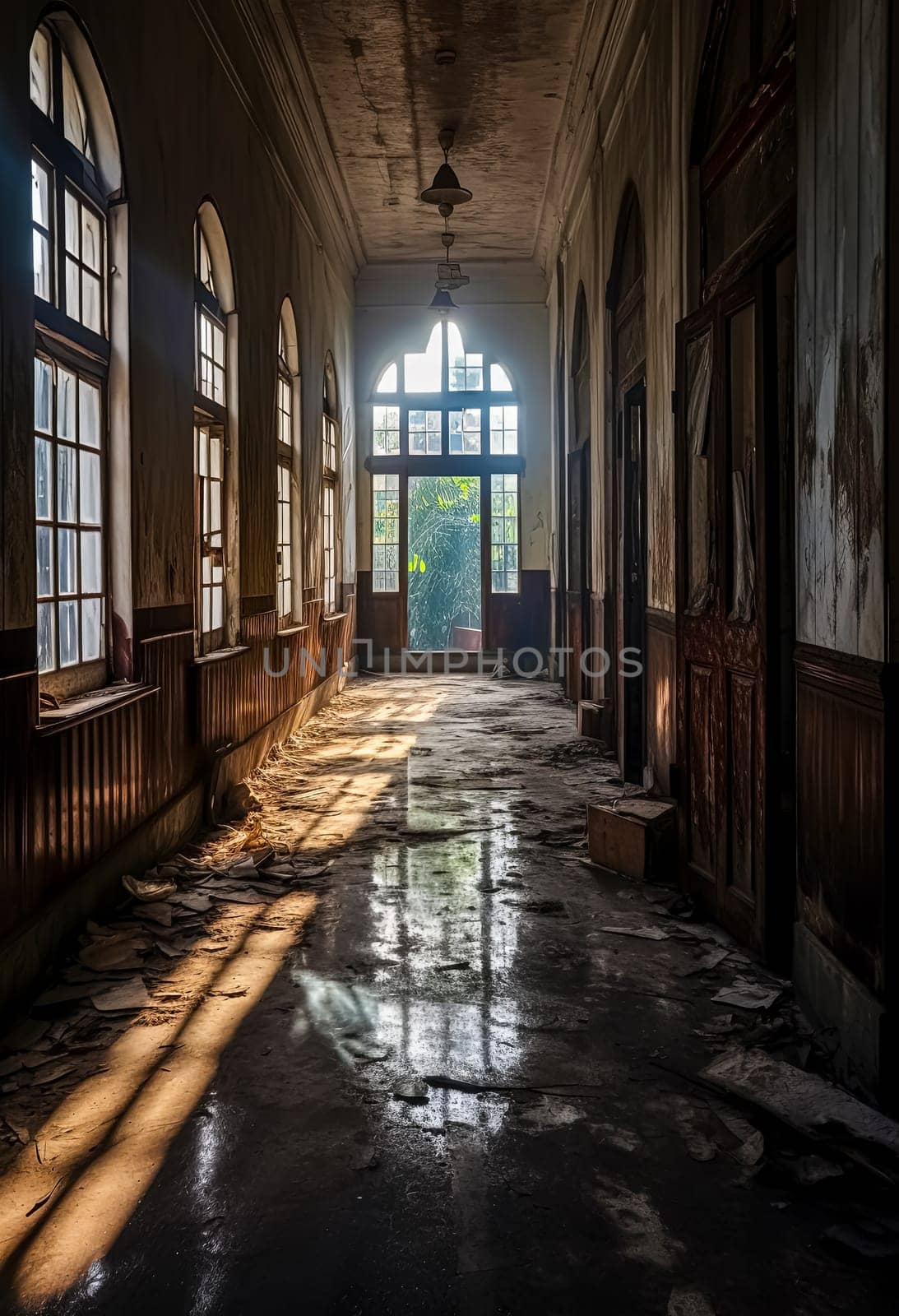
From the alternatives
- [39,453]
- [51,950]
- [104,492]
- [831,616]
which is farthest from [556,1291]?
[104,492]

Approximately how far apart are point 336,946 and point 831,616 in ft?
7.23

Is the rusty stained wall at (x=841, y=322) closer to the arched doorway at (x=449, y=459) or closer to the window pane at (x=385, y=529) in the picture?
the arched doorway at (x=449, y=459)

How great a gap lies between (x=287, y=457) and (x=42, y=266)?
17.6 ft

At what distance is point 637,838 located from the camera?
4832 mm

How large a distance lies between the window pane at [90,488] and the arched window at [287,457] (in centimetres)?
422

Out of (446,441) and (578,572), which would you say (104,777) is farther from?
(446,441)

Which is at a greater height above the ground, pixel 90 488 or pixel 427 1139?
pixel 90 488

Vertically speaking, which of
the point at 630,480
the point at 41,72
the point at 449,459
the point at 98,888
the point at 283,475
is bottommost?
the point at 98,888

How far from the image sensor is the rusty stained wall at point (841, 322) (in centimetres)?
257

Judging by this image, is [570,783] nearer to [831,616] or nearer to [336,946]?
[336,946]

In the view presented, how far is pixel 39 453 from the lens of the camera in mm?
3850

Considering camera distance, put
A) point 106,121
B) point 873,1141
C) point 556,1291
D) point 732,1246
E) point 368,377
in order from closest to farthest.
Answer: point 556,1291
point 732,1246
point 873,1141
point 106,121
point 368,377

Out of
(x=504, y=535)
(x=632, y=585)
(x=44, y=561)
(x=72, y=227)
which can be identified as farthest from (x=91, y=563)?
(x=504, y=535)

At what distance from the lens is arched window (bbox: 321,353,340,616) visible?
11648mm
